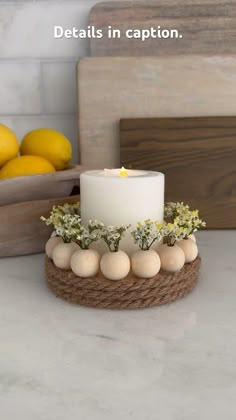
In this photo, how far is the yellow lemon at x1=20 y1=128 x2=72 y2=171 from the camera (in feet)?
2.23

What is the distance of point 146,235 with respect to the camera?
1.52 feet

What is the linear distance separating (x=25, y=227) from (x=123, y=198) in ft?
0.56

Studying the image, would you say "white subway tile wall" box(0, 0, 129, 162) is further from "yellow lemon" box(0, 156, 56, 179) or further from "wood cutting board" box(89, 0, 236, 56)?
"yellow lemon" box(0, 156, 56, 179)

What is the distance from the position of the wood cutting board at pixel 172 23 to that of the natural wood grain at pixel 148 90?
0.06 metres

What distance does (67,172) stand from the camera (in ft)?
2.09

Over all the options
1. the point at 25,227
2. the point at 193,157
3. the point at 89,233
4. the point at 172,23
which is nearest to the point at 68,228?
the point at 89,233

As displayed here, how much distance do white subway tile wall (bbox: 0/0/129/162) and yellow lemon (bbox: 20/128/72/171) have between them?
0.20 meters

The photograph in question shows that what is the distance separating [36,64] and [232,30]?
1.13 ft

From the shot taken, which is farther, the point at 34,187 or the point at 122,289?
the point at 34,187

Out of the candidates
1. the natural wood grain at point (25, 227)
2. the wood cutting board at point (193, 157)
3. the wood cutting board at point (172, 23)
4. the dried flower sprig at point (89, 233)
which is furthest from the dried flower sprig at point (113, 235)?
the wood cutting board at point (172, 23)

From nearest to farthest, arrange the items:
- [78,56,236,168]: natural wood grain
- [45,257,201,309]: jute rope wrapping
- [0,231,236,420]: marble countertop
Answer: [0,231,236,420]: marble countertop, [45,257,201,309]: jute rope wrapping, [78,56,236,168]: natural wood grain

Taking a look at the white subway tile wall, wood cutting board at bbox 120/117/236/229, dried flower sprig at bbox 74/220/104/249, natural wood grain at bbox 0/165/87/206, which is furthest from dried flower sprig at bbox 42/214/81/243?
the white subway tile wall

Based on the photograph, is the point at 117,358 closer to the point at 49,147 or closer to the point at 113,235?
the point at 113,235

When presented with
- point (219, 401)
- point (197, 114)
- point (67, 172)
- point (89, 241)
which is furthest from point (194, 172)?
point (219, 401)
